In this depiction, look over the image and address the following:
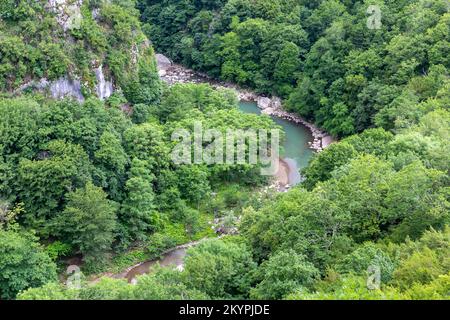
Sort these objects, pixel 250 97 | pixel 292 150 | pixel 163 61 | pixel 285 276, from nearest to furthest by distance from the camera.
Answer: pixel 285 276 < pixel 292 150 < pixel 250 97 < pixel 163 61

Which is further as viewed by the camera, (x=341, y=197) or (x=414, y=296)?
(x=341, y=197)

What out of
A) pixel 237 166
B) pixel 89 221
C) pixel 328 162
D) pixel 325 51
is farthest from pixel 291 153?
pixel 89 221

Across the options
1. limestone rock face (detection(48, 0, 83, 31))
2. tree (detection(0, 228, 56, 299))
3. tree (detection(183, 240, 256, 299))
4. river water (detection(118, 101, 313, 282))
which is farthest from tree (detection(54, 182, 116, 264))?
limestone rock face (detection(48, 0, 83, 31))

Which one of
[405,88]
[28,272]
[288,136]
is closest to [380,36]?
[405,88]

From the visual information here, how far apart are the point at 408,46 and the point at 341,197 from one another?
1097 inches

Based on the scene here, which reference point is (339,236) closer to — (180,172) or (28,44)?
(180,172)

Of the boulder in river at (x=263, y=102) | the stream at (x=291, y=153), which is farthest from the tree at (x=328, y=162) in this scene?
the boulder in river at (x=263, y=102)

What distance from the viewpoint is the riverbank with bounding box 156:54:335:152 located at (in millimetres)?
58531

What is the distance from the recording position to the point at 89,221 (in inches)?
1505

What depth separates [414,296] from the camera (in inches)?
871

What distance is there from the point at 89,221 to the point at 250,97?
33.6 m

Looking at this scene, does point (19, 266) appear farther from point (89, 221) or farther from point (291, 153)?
point (291, 153)

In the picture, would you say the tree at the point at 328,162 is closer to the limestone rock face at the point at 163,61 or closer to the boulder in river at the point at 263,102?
the boulder in river at the point at 263,102

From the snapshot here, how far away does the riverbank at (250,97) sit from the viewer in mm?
58531
